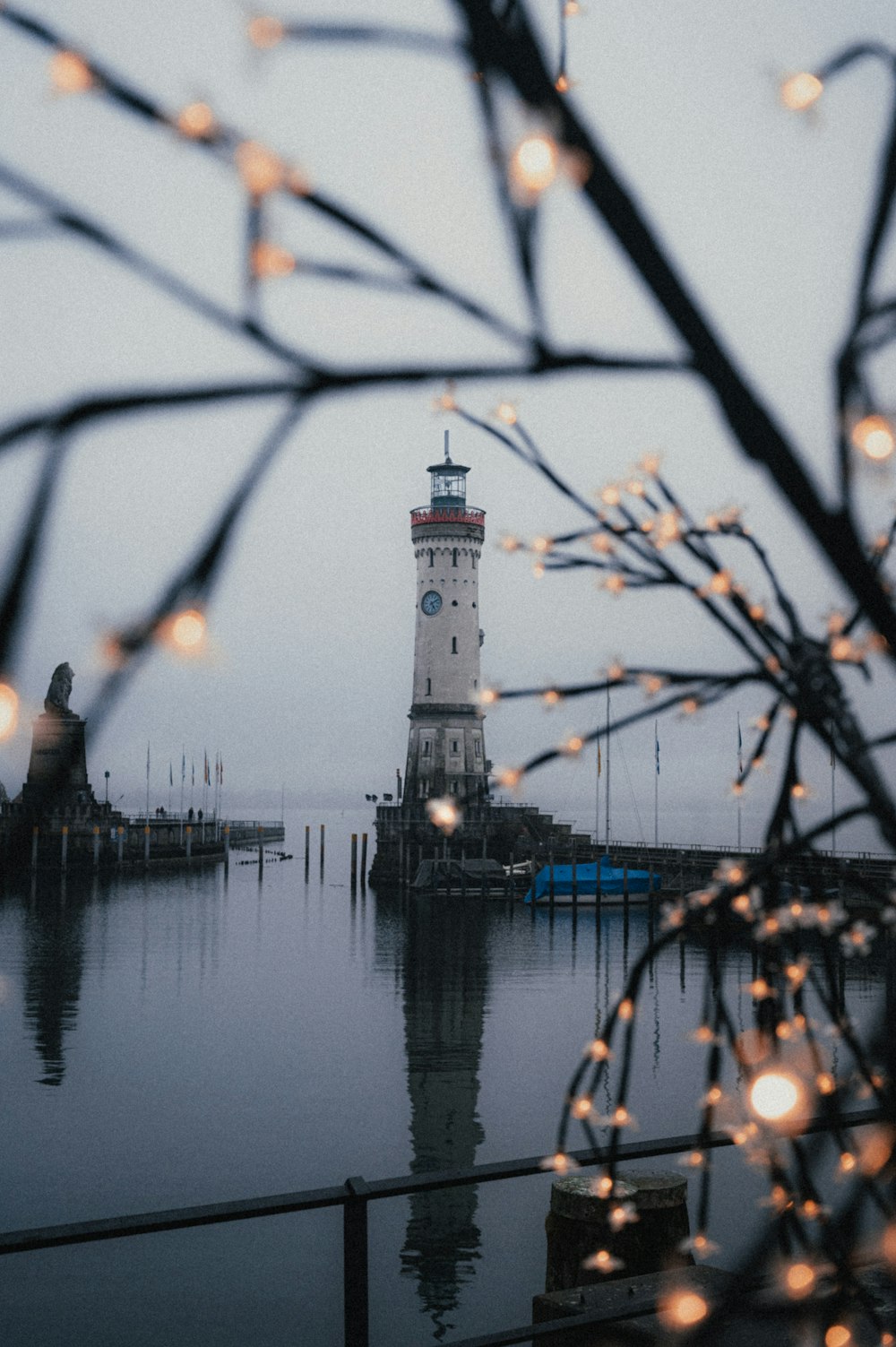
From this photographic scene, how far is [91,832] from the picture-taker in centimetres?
6281

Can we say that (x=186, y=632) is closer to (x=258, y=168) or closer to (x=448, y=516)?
(x=258, y=168)

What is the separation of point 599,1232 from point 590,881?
44421mm

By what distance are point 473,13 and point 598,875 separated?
151 feet

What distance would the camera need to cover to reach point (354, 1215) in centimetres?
337

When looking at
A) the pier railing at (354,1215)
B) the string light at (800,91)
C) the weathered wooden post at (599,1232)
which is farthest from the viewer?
the weathered wooden post at (599,1232)

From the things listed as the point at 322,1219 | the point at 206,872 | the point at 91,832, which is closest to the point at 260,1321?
the point at 322,1219

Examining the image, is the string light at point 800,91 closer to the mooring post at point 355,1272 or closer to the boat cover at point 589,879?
the mooring post at point 355,1272

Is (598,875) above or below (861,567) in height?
below

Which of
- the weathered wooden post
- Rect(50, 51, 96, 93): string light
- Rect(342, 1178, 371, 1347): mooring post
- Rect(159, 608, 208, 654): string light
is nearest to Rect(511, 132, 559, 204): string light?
Rect(50, 51, 96, 93): string light

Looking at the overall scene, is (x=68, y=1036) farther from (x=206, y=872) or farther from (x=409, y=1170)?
(x=206, y=872)

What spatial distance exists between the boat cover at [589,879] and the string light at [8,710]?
4842 centimetres

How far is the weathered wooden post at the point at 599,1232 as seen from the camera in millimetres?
6426

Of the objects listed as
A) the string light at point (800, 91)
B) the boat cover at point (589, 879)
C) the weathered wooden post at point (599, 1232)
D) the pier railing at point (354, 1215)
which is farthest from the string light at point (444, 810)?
the boat cover at point (589, 879)

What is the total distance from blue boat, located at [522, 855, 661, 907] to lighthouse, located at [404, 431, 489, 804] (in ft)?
19.7
